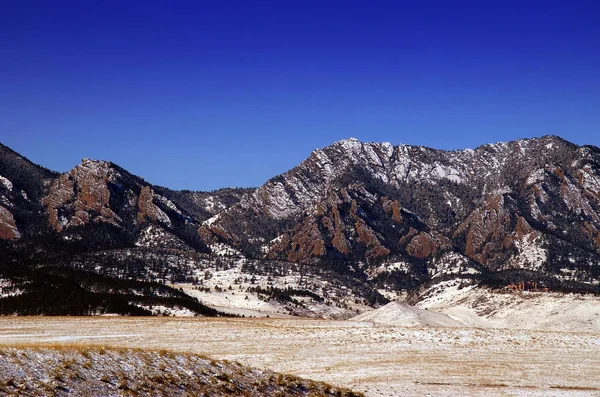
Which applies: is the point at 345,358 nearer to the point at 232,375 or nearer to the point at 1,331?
the point at 232,375

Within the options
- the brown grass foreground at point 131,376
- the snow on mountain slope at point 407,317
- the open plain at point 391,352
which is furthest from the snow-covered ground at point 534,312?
the brown grass foreground at point 131,376

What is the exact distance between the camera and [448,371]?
155 feet

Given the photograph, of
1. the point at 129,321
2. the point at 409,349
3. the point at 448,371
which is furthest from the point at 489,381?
the point at 129,321

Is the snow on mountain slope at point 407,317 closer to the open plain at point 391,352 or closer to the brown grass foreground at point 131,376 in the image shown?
the open plain at point 391,352

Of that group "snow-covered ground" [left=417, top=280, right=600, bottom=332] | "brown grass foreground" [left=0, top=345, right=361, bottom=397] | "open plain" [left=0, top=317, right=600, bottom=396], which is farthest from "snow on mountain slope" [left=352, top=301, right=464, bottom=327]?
"brown grass foreground" [left=0, top=345, right=361, bottom=397]

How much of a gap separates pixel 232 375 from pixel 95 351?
7.91m

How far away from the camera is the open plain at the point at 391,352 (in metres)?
42.8

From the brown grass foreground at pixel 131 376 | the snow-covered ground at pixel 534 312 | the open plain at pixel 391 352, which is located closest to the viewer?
the brown grass foreground at pixel 131 376

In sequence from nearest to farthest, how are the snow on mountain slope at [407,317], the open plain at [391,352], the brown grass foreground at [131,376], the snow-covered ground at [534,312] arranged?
the brown grass foreground at [131,376], the open plain at [391,352], the snow on mountain slope at [407,317], the snow-covered ground at [534,312]

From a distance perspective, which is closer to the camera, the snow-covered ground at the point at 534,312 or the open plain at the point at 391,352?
the open plain at the point at 391,352

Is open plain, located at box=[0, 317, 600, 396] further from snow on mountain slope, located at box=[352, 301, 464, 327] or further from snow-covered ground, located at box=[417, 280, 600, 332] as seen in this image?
snow-covered ground, located at box=[417, 280, 600, 332]

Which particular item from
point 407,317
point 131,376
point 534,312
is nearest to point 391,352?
point 131,376

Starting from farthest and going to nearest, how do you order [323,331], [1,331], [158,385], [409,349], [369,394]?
[1,331] → [323,331] → [409,349] → [369,394] → [158,385]

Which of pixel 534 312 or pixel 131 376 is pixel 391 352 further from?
pixel 534 312
